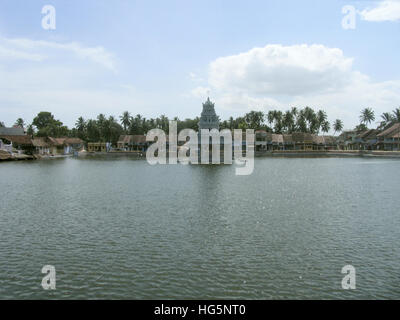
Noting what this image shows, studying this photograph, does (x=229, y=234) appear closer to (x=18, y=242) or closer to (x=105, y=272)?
(x=105, y=272)

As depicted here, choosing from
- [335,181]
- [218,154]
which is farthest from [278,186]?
[218,154]

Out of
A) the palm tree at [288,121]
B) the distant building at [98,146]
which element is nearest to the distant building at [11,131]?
the distant building at [98,146]

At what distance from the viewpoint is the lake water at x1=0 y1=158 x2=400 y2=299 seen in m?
12.3

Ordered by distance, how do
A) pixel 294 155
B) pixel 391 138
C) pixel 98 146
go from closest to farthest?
pixel 391 138 < pixel 294 155 < pixel 98 146

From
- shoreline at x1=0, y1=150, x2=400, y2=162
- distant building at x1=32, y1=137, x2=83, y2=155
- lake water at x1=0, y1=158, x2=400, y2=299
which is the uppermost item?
distant building at x1=32, y1=137, x2=83, y2=155

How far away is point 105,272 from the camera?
13.6 meters

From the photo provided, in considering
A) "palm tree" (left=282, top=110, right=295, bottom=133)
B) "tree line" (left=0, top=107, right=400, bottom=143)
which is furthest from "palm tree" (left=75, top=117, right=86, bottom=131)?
"palm tree" (left=282, top=110, right=295, bottom=133)

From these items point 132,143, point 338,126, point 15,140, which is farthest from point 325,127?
point 15,140

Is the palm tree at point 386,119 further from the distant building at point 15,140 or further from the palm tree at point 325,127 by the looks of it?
the distant building at point 15,140

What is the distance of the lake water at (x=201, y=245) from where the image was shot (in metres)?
12.3

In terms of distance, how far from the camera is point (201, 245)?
16.8 metres

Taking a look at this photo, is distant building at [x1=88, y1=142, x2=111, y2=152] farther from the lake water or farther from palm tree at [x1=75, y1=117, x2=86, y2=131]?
the lake water

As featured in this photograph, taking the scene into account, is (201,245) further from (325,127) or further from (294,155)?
(325,127)

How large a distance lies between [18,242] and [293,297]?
14131 millimetres
